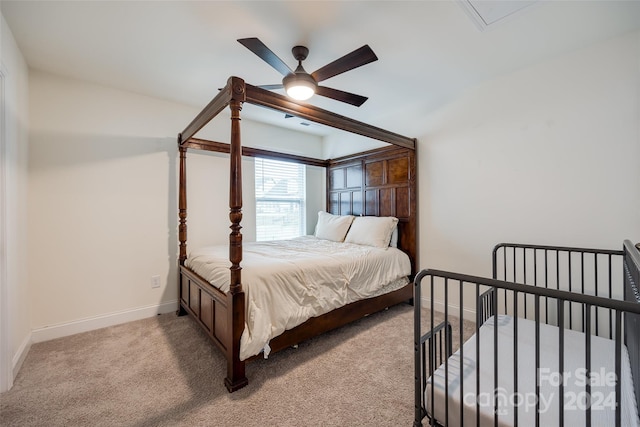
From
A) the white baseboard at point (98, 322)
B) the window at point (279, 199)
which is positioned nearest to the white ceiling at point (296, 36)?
the window at point (279, 199)

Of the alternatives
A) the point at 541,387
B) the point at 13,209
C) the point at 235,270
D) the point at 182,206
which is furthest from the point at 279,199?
the point at 541,387

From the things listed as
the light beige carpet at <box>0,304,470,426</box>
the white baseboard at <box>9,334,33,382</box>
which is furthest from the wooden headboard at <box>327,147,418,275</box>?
the white baseboard at <box>9,334,33,382</box>

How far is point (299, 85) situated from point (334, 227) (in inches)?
84.4

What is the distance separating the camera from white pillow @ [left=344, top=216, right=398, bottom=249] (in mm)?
3217

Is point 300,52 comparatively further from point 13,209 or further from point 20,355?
point 20,355

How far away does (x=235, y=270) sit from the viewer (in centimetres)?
178

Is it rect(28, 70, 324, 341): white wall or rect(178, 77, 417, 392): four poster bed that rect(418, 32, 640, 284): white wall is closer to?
rect(178, 77, 417, 392): four poster bed

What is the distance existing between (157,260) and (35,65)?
82.2 inches

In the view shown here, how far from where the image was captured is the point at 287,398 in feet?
5.52

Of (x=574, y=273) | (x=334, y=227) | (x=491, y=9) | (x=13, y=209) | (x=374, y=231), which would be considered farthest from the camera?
(x=334, y=227)

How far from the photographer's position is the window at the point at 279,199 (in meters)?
4.02

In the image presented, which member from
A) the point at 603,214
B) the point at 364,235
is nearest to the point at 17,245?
the point at 364,235

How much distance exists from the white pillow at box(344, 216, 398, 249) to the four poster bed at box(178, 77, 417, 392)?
5 centimetres

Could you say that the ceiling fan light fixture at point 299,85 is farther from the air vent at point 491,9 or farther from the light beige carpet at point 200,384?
the light beige carpet at point 200,384
